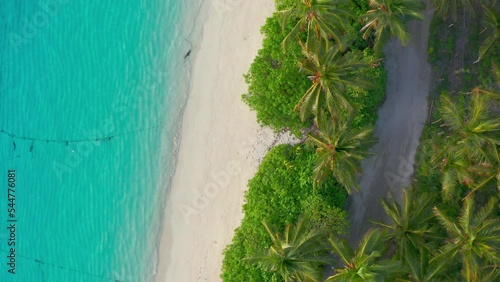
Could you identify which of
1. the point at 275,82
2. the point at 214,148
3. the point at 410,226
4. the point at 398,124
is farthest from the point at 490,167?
the point at 214,148

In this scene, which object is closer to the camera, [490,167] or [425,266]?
[425,266]

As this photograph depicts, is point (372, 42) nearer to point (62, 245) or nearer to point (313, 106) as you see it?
point (313, 106)

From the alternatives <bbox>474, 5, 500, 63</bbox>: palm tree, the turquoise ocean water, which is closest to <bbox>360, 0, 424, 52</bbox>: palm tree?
<bbox>474, 5, 500, 63</bbox>: palm tree

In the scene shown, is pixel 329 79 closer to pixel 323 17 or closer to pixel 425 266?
pixel 323 17

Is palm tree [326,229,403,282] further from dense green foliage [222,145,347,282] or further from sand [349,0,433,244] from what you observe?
sand [349,0,433,244]

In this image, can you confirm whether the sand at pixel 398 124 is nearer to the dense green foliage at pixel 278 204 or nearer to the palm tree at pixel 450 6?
the palm tree at pixel 450 6

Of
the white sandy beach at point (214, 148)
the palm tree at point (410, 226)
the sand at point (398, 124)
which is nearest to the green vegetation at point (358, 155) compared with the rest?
the palm tree at point (410, 226)
